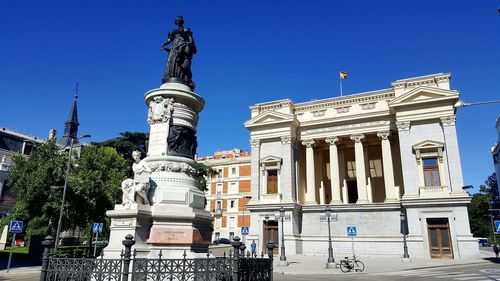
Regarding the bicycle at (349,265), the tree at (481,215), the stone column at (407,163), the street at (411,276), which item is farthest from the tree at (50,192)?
the tree at (481,215)

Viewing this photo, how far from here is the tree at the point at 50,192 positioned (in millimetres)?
26016

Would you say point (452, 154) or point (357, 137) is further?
point (357, 137)

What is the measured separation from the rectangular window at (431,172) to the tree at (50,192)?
1143 inches

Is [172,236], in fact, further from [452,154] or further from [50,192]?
[452,154]

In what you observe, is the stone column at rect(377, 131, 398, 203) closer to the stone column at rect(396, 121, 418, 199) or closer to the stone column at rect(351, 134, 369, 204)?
the stone column at rect(351, 134, 369, 204)

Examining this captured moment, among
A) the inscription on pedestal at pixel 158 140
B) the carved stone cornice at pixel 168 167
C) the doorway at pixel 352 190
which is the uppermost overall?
the doorway at pixel 352 190

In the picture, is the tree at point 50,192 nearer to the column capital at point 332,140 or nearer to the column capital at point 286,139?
the column capital at point 286,139

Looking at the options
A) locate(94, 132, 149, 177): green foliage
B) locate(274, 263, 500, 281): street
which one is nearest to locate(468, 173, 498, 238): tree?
locate(274, 263, 500, 281): street

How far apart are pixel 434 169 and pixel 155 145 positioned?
97.1ft

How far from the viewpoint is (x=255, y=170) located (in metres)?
40.2

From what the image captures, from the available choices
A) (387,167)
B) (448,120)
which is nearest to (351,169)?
(387,167)

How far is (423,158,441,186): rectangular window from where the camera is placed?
33031 millimetres

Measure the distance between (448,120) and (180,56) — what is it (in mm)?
28920

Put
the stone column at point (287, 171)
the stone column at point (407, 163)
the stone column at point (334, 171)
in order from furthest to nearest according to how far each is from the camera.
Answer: the stone column at point (334, 171) < the stone column at point (287, 171) < the stone column at point (407, 163)
